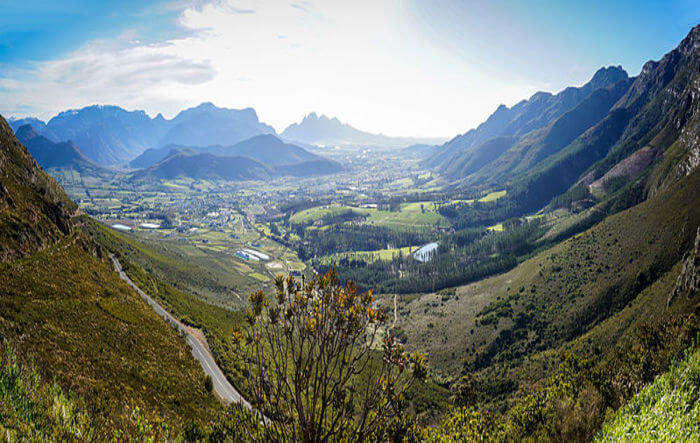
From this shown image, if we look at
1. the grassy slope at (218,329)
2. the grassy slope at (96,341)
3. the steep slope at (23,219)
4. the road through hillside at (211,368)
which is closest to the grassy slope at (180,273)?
the grassy slope at (218,329)

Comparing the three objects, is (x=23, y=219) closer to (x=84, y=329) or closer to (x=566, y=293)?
(x=84, y=329)

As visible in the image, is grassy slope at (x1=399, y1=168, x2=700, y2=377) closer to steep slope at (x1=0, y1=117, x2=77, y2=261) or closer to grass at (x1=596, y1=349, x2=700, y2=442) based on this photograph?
grass at (x1=596, y1=349, x2=700, y2=442)

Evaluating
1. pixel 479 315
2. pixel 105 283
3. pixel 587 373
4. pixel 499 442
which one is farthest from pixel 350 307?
pixel 479 315

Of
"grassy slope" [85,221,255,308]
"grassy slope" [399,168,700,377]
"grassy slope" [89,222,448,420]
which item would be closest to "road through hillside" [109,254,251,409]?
"grassy slope" [89,222,448,420]

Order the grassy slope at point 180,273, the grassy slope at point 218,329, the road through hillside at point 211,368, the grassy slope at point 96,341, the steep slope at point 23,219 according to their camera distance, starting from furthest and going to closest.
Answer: the grassy slope at point 180,273, the grassy slope at point 218,329, the steep slope at point 23,219, the road through hillside at point 211,368, the grassy slope at point 96,341

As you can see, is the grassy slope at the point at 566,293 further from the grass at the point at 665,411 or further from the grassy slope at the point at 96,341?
the grass at the point at 665,411

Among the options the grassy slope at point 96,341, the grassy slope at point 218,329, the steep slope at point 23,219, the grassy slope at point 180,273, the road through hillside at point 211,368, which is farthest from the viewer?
the grassy slope at point 180,273
